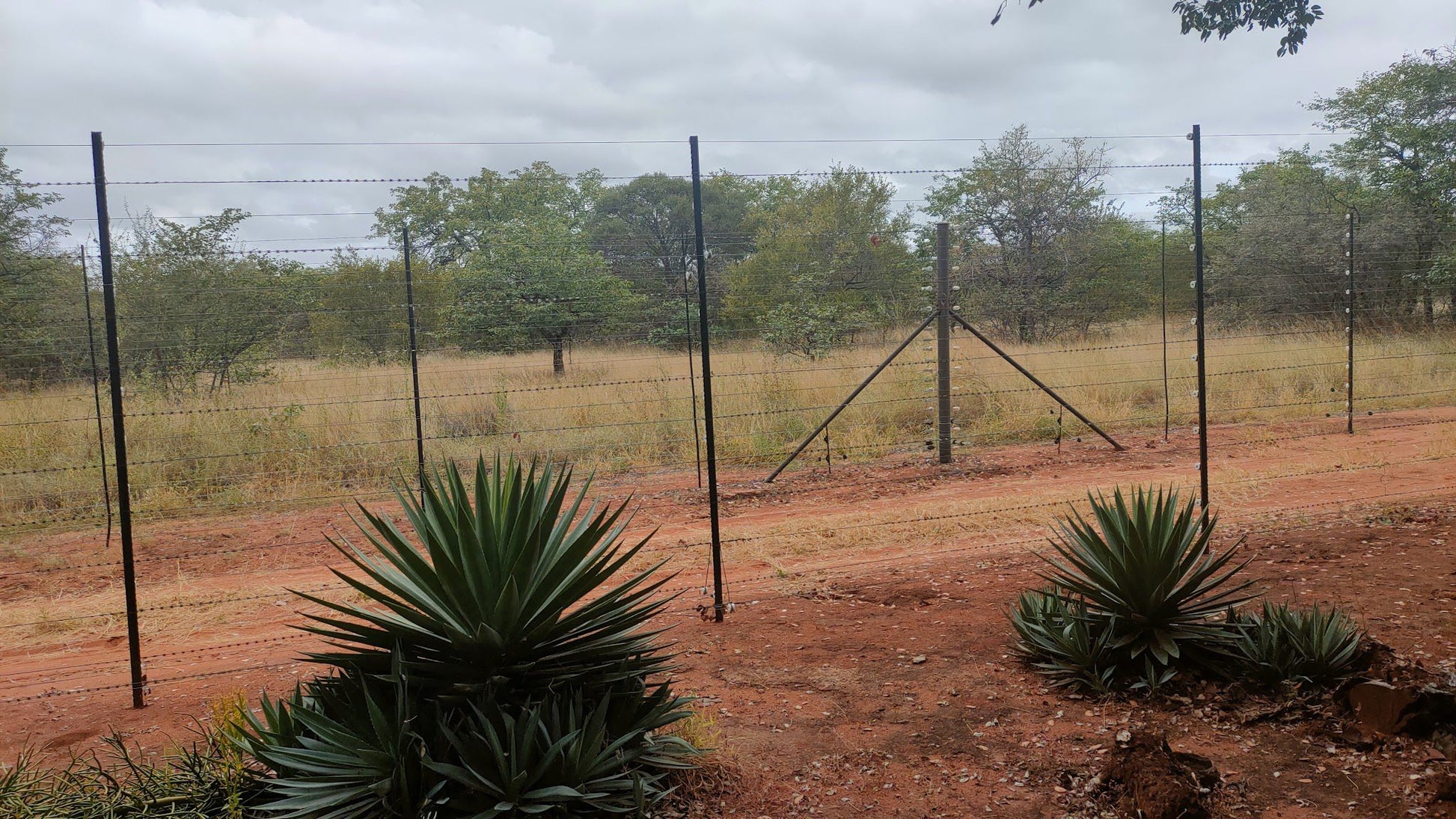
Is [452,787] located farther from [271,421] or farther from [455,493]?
[271,421]

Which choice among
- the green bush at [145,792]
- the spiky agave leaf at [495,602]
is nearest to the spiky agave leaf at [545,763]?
the spiky agave leaf at [495,602]

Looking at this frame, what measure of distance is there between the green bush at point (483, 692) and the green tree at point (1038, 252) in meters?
11.7

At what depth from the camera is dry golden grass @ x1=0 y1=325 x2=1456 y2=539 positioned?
10922 millimetres

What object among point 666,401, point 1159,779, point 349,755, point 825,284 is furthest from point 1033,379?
point 349,755

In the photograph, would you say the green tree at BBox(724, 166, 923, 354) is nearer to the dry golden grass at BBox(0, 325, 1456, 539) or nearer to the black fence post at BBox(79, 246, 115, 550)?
the dry golden grass at BBox(0, 325, 1456, 539)

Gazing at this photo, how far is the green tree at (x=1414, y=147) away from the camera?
19453mm

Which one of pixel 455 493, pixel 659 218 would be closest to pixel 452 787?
pixel 455 493

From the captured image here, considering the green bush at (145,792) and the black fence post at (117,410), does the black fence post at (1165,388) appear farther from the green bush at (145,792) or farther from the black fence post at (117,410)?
the green bush at (145,792)

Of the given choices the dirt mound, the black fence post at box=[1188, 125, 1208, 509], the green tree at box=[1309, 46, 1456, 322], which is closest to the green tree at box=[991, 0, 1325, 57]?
the black fence post at box=[1188, 125, 1208, 509]

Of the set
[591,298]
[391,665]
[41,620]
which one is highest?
[591,298]

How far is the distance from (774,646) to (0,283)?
10989mm

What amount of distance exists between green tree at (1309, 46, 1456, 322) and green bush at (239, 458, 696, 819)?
19823mm

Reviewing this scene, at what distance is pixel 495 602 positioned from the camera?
11.1 feet

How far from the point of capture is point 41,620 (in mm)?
6895
